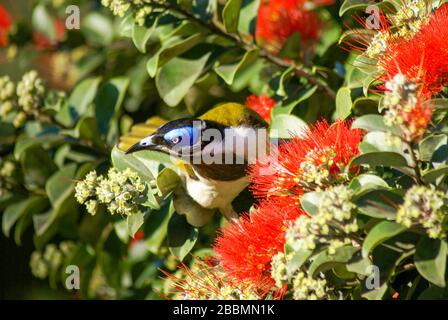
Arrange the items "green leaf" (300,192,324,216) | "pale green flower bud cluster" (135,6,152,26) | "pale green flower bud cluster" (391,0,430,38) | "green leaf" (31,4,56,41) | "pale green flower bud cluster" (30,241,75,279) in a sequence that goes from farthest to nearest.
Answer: "green leaf" (31,4,56,41) < "pale green flower bud cluster" (30,241,75,279) < "pale green flower bud cluster" (135,6,152,26) < "pale green flower bud cluster" (391,0,430,38) < "green leaf" (300,192,324,216)

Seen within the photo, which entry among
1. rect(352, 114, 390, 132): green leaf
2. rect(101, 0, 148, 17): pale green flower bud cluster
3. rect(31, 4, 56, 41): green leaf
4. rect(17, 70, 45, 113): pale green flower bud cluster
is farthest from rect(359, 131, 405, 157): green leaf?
rect(31, 4, 56, 41): green leaf

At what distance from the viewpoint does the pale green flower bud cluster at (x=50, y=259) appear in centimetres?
259

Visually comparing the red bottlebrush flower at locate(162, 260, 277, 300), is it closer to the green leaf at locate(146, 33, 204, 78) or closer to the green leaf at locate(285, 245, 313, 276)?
the green leaf at locate(285, 245, 313, 276)

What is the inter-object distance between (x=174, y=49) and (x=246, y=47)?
0.20m

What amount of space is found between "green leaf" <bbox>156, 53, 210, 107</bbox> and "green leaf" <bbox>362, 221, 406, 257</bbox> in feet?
2.74

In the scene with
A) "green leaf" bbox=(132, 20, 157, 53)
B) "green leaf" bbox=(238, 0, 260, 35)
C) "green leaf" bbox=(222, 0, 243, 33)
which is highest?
"green leaf" bbox=(238, 0, 260, 35)

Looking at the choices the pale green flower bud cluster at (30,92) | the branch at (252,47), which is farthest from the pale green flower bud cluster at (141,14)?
the pale green flower bud cluster at (30,92)

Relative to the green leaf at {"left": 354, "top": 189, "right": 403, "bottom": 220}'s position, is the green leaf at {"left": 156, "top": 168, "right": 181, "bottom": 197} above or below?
above

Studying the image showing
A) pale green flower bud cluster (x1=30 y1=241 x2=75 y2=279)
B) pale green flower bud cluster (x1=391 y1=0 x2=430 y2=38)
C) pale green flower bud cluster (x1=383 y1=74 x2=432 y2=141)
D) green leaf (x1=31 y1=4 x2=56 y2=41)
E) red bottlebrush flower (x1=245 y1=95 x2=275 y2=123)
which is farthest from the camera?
green leaf (x1=31 y1=4 x2=56 y2=41)

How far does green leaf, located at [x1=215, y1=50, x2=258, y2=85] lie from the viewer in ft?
6.09

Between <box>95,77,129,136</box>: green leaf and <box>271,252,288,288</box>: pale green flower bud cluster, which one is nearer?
<box>271,252,288,288</box>: pale green flower bud cluster

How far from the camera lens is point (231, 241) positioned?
4.87ft

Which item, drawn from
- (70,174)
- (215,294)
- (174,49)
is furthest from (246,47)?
(215,294)

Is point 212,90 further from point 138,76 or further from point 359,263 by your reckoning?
point 359,263
